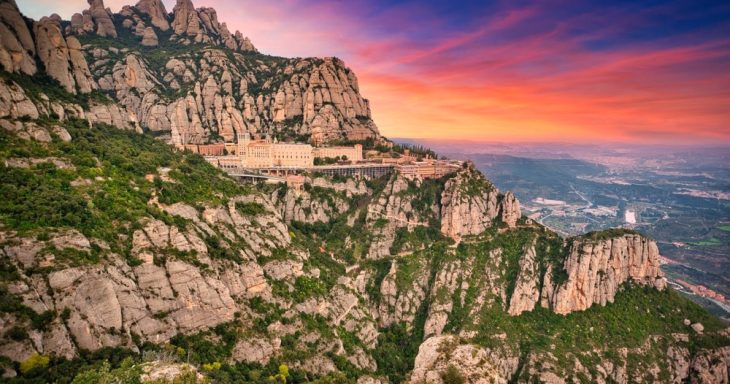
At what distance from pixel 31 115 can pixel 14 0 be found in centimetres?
3133

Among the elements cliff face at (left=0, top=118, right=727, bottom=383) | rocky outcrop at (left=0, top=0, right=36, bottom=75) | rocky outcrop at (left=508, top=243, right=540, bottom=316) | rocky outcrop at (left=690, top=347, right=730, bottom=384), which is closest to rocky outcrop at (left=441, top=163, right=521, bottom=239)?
cliff face at (left=0, top=118, right=727, bottom=383)

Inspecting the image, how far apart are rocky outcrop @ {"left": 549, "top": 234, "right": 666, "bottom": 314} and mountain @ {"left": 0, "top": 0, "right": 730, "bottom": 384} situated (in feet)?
1.60

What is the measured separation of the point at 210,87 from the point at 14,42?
92.2 m

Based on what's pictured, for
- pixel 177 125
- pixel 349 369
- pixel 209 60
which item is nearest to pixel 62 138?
pixel 349 369

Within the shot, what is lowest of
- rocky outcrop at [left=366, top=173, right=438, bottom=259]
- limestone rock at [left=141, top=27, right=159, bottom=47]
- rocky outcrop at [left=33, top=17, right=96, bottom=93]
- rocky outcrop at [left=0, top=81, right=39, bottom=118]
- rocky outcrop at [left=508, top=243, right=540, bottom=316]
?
rocky outcrop at [left=508, top=243, right=540, bottom=316]

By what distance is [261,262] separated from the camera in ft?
264

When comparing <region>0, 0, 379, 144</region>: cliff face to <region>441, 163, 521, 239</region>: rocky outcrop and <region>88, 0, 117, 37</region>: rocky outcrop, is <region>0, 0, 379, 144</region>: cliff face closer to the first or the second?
<region>88, 0, 117, 37</region>: rocky outcrop

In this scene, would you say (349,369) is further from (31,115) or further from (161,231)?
(31,115)

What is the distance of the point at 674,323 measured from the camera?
4316 inches

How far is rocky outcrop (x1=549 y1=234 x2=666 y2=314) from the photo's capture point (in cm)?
11150

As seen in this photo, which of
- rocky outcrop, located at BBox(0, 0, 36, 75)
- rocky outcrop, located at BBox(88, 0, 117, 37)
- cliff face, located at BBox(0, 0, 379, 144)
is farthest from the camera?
rocky outcrop, located at BBox(88, 0, 117, 37)

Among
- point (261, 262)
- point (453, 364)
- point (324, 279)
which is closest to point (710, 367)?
point (324, 279)

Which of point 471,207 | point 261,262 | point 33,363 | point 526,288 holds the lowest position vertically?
point 526,288

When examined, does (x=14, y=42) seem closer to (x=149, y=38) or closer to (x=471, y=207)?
(x=471, y=207)
